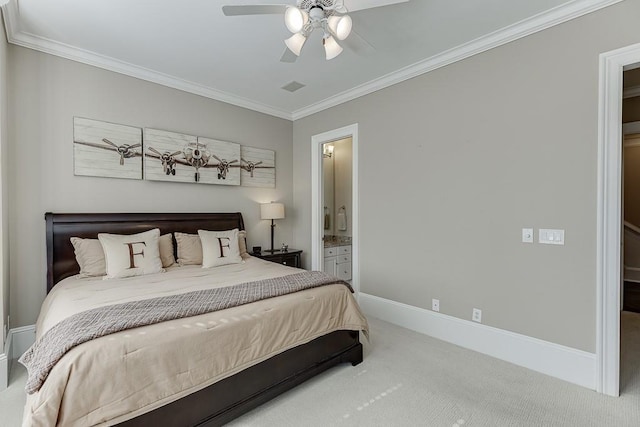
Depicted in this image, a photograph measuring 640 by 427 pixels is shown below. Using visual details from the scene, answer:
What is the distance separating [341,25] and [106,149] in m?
2.73

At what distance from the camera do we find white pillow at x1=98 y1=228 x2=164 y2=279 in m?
2.71

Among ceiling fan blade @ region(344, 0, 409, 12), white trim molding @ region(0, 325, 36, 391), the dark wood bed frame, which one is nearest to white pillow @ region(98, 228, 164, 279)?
the dark wood bed frame

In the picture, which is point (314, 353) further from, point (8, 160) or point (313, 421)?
point (8, 160)

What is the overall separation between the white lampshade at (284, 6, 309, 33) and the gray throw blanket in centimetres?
181

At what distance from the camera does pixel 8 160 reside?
2.68 meters

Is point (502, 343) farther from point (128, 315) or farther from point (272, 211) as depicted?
point (272, 211)

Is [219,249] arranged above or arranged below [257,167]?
below

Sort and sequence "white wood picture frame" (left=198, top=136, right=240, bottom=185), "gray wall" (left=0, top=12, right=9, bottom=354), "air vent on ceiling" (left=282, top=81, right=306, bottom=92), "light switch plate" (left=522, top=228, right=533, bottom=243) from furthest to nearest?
"white wood picture frame" (left=198, top=136, right=240, bottom=185) < "air vent on ceiling" (left=282, top=81, right=306, bottom=92) < "light switch plate" (left=522, top=228, right=533, bottom=243) < "gray wall" (left=0, top=12, right=9, bottom=354)

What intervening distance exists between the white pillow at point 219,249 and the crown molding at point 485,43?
2.37 m

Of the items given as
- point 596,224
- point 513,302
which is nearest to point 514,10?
point 596,224

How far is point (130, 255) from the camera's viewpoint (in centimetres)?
280

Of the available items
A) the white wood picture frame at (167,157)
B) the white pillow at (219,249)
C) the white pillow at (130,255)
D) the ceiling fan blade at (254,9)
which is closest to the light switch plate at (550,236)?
the ceiling fan blade at (254,9)

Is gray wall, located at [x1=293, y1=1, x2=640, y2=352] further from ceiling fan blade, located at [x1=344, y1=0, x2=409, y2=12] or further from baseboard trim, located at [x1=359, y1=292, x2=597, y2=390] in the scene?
ceiling fan blade, located at [x1=344, y1=0, x2=409, y2=12]

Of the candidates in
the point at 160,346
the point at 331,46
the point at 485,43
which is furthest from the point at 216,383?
the point at 485,43
